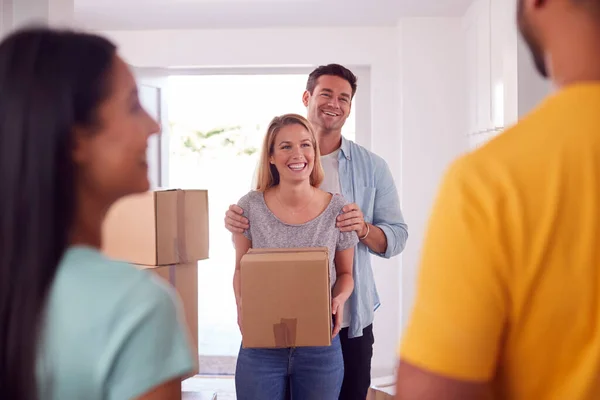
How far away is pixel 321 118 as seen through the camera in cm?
231

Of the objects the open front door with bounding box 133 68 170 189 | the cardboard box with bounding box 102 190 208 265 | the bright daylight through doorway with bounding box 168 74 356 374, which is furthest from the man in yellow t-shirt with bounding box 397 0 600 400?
the bright daylight through doorway with bounding box 168 74 356 374

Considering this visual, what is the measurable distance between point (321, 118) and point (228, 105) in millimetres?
3855

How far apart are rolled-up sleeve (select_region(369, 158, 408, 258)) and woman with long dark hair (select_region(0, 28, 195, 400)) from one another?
164 centimetres

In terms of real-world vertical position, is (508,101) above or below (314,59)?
below

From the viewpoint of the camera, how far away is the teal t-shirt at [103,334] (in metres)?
0.59

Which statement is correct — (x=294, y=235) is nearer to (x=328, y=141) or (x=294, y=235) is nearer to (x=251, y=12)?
(x=328, y=141)

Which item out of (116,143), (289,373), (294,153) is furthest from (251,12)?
(116,143)

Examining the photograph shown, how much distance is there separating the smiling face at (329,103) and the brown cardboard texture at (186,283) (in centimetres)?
77

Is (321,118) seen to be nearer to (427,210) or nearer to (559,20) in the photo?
(559,20)

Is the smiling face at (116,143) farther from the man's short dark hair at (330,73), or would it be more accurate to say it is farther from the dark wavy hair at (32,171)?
the man's short dark hair at (330,73)

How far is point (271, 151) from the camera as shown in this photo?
210 centimetres

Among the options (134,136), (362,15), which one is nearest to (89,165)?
(134,136)

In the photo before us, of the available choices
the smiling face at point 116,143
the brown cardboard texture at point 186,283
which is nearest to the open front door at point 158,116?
the brown cardboard texture at point 186,283

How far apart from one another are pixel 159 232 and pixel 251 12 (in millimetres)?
2579
